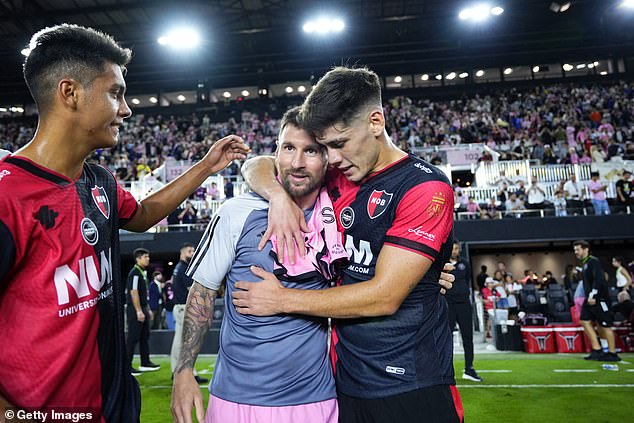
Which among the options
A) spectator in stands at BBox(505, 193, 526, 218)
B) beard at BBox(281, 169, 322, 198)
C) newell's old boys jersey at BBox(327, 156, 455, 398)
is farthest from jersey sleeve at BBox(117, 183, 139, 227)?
spectator in stands at BBox(505, 193, 526, 218)

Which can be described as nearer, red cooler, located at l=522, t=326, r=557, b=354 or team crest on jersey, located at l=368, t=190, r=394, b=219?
team crest on jersey, located at l=368, t=190, r=394, b=219

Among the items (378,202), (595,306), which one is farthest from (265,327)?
(595,306)

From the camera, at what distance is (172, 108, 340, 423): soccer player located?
176 centimetres

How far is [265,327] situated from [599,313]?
8.28 metres

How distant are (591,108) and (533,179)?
1117 cm

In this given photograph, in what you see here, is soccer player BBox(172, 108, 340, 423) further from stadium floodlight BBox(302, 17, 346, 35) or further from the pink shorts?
stadium floodlight BBox(302, 17, 346, 35)

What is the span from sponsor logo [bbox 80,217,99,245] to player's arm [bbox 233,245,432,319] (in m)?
Result: 0.59

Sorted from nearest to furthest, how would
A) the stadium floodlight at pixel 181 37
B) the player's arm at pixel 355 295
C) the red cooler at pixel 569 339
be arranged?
the player's arm at pixel 355 295, the red cooler at pixel 569 339, the stadium floodlight at pixel 181 37

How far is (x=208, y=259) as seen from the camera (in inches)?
76.7

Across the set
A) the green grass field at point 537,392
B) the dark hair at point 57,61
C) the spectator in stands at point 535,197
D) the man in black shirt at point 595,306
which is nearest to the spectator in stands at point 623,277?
the green grass field at point 537,392

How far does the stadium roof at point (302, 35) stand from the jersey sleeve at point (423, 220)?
69.1ft

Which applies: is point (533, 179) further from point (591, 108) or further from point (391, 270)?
point (391, 270)

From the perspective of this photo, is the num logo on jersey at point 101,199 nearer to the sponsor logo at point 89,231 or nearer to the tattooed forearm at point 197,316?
the sponsor logo at point 89,231

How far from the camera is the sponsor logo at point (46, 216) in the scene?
4.73 ft
